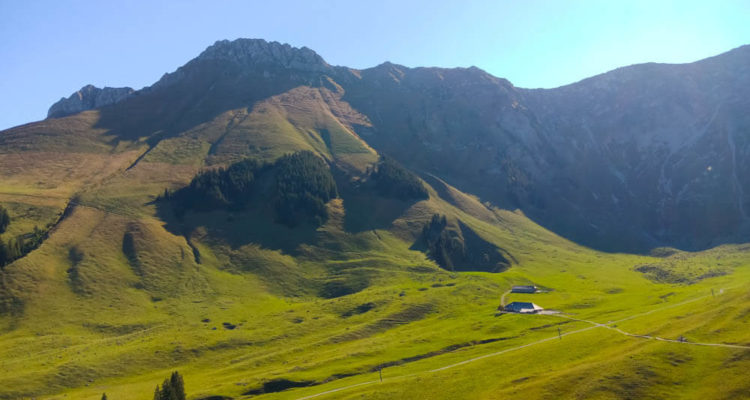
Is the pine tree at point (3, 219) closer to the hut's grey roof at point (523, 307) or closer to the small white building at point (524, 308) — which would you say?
the small white building at point (524, 308)

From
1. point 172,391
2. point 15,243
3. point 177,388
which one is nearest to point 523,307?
point 177,388

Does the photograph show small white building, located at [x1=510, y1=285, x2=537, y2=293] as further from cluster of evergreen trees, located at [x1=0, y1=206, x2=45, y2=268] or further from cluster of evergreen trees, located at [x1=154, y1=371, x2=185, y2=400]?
cluster of evergreen trees, located at [x1=0, y1=206, x2=45, y2=268]

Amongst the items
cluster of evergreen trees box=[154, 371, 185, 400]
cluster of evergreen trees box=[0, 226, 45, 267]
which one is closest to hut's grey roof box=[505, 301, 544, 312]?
cluster of evergreen trees box=[154, 371, 185, 400]

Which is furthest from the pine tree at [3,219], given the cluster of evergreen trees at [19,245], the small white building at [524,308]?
the small white building at [524,308]

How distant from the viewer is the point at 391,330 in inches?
5743

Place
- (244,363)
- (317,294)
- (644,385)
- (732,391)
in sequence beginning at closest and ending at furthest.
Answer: (732,391), (644,385), (244,363), (317,294)

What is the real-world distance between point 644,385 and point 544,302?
9204cm

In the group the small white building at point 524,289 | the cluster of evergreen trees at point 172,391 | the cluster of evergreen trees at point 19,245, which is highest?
the cluster of evergreen trees at point 19,245

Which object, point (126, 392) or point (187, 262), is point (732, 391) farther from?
point (187, 262)

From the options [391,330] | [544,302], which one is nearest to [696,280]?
[544,302]

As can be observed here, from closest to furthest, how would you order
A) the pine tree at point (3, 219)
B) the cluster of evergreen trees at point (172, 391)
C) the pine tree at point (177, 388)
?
the cluster of evergreen trees at point (172, 391) < the pine tree at point (177, 388) < the pine tree at point (3, 219)

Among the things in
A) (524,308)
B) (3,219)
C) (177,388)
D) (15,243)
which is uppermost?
(3,219)

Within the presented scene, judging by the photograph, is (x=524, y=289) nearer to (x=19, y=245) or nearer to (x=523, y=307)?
(x=523, y=307)

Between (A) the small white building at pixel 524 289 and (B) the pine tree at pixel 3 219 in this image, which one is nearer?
(A) the small white building at pixel 524 289
